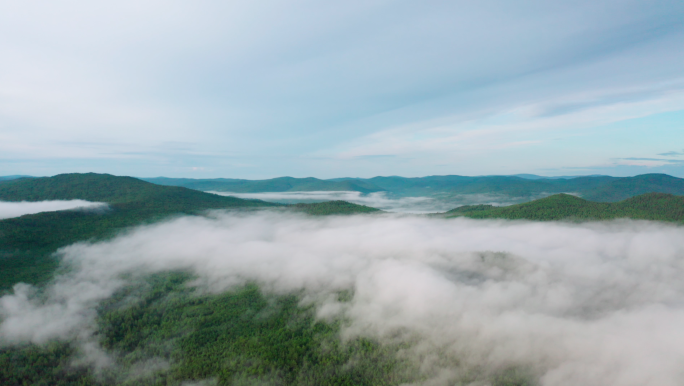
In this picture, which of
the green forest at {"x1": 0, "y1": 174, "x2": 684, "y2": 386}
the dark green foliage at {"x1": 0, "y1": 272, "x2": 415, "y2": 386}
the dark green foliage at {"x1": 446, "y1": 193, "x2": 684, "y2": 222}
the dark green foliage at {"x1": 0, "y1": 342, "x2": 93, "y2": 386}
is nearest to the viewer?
the dark green foliage at {"x1": 0, "y1": 342, "x2": 93, "y2": 386}

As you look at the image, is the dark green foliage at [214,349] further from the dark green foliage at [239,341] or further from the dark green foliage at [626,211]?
the dark green foliage at [626,211]

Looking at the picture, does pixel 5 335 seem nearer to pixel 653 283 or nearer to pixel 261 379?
pixel 261 379

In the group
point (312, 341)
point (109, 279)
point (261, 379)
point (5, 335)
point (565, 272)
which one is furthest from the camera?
point (565, 272)

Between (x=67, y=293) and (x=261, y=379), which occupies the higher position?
(x=67, y=293)

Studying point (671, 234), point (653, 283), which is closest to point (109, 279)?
point (653, 283)

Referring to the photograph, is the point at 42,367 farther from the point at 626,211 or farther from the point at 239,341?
the point at 626,211

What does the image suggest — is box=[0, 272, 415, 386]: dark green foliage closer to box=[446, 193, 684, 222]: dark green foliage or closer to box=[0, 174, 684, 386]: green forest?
box=[0, 174, 684, 386]: green forest

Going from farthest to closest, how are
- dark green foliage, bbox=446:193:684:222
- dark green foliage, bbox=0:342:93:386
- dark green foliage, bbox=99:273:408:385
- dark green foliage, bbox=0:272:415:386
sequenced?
dark green foliage, bbox=446:193:684:222
dark green foliage, bbox=99:273:408:385
dark green foliage, bbox=0:272:415:386
dark green foliage, bbox=0:342:93:386

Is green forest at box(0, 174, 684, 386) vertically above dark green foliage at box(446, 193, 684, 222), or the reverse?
dark green foliage at box(446, 193, 684, 222)

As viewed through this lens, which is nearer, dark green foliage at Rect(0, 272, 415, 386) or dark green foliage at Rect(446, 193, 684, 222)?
dark green foliage at Rect(0, 272, 415, 386)

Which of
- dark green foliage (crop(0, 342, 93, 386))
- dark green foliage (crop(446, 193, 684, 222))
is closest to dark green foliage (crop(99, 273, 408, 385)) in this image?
dark green foliage (crop(0, 342, 93, 386))

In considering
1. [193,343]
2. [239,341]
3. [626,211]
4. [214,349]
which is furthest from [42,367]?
[626,211]
